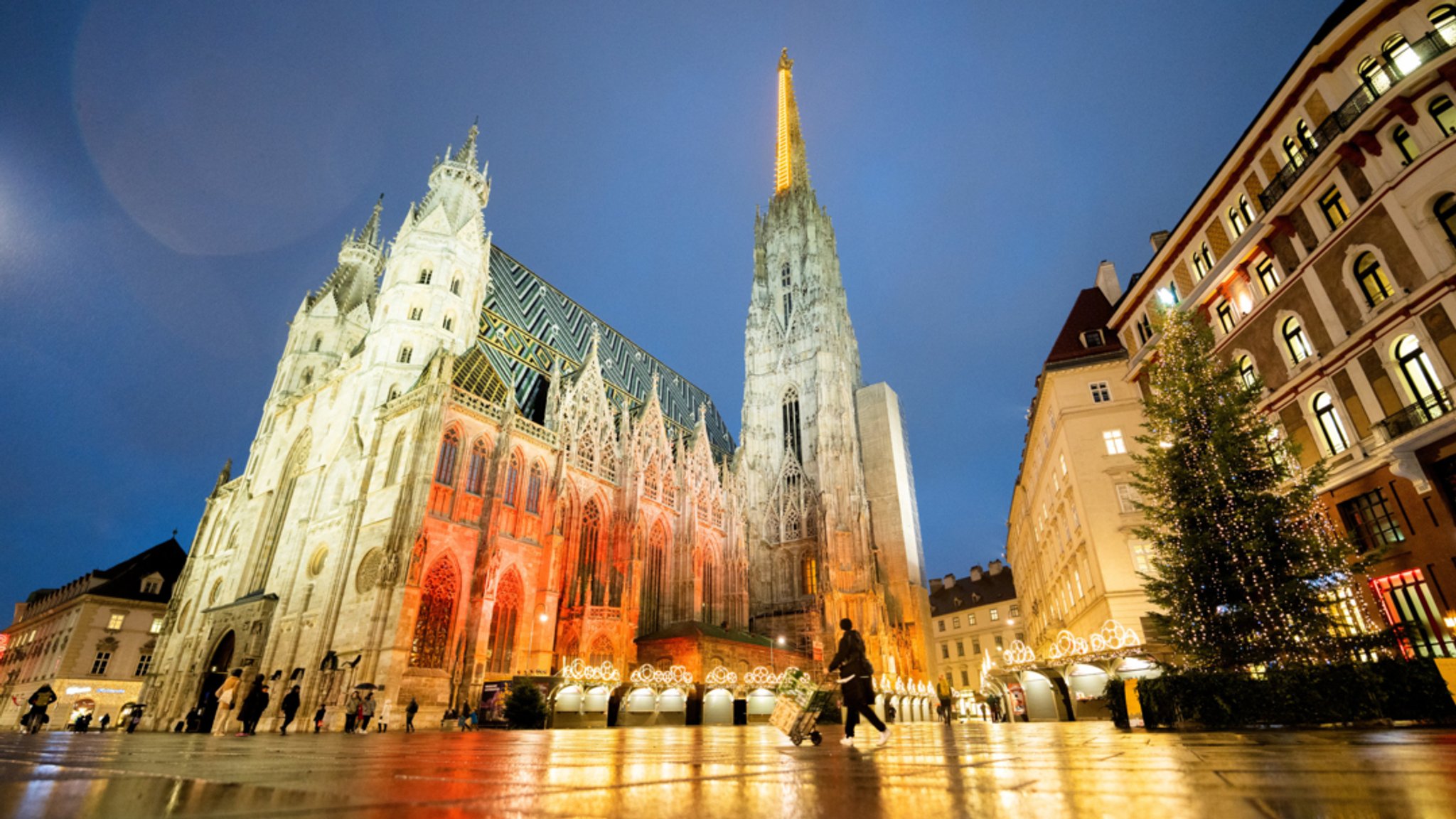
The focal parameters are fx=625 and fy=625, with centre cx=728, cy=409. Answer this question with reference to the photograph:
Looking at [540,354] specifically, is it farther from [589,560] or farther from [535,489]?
[589,560]

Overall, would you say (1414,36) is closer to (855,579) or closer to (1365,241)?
(1365,241)

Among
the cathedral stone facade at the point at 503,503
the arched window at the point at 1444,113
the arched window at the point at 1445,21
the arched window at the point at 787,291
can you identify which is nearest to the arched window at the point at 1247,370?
the arched window at the point at 1444,113

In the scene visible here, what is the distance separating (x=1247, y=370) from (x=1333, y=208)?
4.71m

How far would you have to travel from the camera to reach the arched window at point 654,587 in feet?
123

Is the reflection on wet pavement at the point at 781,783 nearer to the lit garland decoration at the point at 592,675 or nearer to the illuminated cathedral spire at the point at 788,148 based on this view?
the lit garland decoration at the point at 592,675

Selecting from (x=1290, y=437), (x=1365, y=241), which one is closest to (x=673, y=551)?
(x=1290, y=437)

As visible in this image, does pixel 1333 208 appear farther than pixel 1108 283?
No

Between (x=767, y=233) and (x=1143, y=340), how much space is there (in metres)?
44.7

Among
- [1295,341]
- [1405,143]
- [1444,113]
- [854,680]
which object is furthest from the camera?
[1295,341]

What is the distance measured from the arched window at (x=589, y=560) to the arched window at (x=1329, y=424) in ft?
92.3

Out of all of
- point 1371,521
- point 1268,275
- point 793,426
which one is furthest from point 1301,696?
point 793,426

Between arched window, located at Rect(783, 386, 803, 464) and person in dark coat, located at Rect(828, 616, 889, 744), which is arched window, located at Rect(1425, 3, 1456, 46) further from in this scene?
arched window, located at Rect(783, 386, 803, 464)

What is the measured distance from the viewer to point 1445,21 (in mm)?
13430

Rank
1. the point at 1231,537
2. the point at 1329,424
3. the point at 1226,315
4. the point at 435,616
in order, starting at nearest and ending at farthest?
the point at 1231,537
the point at 1329,424
the point at 1226,315
the point at 435,616
